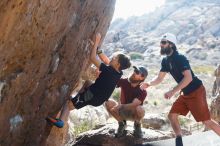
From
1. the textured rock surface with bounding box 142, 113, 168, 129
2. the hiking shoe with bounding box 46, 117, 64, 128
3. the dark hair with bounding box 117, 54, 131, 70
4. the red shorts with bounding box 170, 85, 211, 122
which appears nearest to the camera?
the hiking shoe with bounding box 46, 117, 64, 128

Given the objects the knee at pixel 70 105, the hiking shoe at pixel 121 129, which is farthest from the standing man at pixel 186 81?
the knee at pixel 70 105

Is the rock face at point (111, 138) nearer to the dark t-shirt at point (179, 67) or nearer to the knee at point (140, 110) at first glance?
the knee at point (140, 110)

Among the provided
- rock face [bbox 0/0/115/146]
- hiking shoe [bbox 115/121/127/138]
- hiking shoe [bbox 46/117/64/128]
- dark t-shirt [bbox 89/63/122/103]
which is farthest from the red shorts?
hiking shoe [bbox 46/117/64/128]

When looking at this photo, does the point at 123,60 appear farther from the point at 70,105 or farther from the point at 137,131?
the point at 137,131

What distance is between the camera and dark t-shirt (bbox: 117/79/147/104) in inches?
410

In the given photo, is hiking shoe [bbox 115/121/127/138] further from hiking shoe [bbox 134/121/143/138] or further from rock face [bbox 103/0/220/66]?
rock face [bbox 103/0/220/66]

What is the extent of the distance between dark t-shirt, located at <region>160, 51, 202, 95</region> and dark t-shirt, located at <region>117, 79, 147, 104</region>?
86 centimetres

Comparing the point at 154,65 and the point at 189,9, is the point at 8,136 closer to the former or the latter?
the point at 154,65

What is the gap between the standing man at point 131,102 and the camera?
33.7 feet

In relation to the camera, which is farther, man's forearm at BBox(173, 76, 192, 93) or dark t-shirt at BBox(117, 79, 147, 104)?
dark t-shirt at BBox(117, 79, 147, 104)

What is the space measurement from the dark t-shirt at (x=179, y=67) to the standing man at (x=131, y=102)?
69 cm

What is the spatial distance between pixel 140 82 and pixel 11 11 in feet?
14.9

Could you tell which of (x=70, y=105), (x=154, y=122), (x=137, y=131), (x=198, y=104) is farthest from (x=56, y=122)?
(x=154, y=122)

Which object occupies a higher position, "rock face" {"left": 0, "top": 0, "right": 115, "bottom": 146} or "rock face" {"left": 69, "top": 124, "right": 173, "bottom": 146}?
"rock face" {"left": 0, "top": 0, "right": 115, "bottom": 146}
